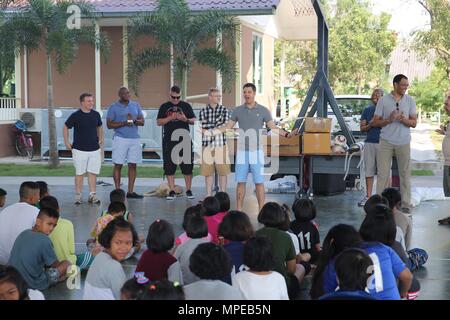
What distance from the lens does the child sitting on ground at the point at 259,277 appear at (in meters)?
4.83

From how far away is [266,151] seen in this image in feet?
37.3

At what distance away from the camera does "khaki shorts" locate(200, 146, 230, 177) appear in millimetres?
11336

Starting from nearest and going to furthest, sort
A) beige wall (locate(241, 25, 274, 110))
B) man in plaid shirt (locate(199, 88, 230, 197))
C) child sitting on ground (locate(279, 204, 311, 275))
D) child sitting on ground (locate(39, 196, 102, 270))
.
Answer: child sitting on ground (locate(279, 204, 311, 275)) < child sitting on ground (locate(39, 196, 102, 270)) < man in plaid shirt (locate(199, 88, 230, 197)) < beige wall (locate(241, 25, 274, 110))

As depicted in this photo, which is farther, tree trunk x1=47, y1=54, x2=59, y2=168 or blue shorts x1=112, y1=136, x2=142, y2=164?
tree trunk x1=47, y1=54, x2=59, y2=168

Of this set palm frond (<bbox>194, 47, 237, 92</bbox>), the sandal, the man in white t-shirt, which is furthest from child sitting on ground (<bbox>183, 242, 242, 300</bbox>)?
palm frond (<bbox>194, 47, 237, 92</bbox>)

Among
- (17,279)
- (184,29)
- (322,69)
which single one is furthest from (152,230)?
(184,29)

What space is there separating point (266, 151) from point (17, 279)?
7.25m

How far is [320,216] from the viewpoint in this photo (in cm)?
1059

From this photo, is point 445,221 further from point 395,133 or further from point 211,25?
point 211,25

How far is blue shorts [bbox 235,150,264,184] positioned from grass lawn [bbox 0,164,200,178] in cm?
578

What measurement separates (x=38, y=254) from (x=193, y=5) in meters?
13.6

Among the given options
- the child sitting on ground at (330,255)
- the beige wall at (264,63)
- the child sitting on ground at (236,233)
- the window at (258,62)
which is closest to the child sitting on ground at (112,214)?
the child sitting on ground at (236,233)

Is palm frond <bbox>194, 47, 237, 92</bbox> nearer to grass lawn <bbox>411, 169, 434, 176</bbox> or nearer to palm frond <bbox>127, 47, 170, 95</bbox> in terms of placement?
palm frond <bbox>127, 47, 170, 95</bbox>

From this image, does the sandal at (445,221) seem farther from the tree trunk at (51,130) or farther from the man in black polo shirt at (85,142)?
the tree trunk at (51,130)
